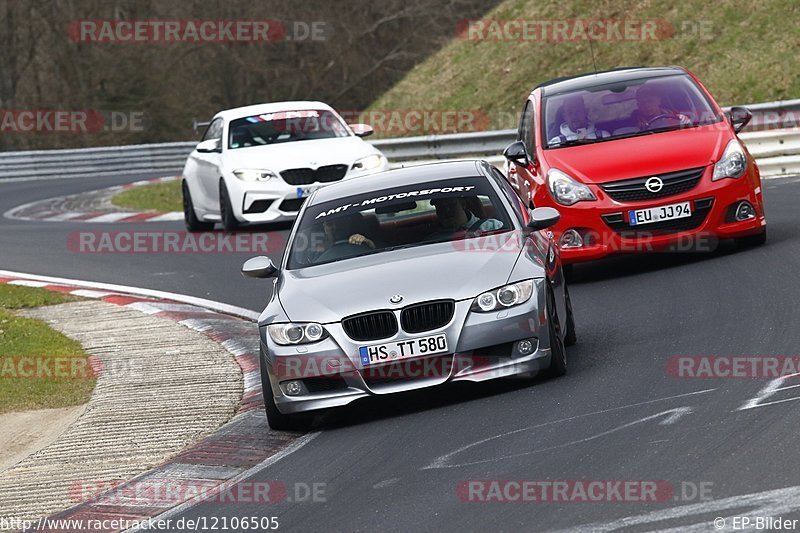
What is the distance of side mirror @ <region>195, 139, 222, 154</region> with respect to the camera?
2006cm

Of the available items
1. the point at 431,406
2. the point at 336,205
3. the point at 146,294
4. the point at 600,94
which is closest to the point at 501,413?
the point at 431,406

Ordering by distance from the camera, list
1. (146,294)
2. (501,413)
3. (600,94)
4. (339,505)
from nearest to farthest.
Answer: (339,505), (501,413), (600,94), (146,294)

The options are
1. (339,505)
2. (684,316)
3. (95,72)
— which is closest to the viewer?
(339,505)

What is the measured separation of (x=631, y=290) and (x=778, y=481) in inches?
236

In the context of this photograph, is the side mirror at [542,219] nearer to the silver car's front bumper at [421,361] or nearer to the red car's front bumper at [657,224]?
the silver car's front bumper at [421,361]

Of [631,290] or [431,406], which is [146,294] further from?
[431,406]

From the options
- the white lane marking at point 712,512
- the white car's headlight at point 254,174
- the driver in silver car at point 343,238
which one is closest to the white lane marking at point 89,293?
the white car's headlight at point 254,174

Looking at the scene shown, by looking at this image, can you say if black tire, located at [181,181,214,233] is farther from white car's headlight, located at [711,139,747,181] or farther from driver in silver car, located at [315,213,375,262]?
driver in silver car, located at [315,213,375,262]

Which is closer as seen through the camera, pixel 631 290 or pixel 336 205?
pixel 336 205

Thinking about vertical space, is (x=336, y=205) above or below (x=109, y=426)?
above

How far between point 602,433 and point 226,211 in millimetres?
12380

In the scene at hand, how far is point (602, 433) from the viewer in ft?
24.4

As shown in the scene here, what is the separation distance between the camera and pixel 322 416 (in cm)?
930

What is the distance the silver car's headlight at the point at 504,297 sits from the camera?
860 centimetres
